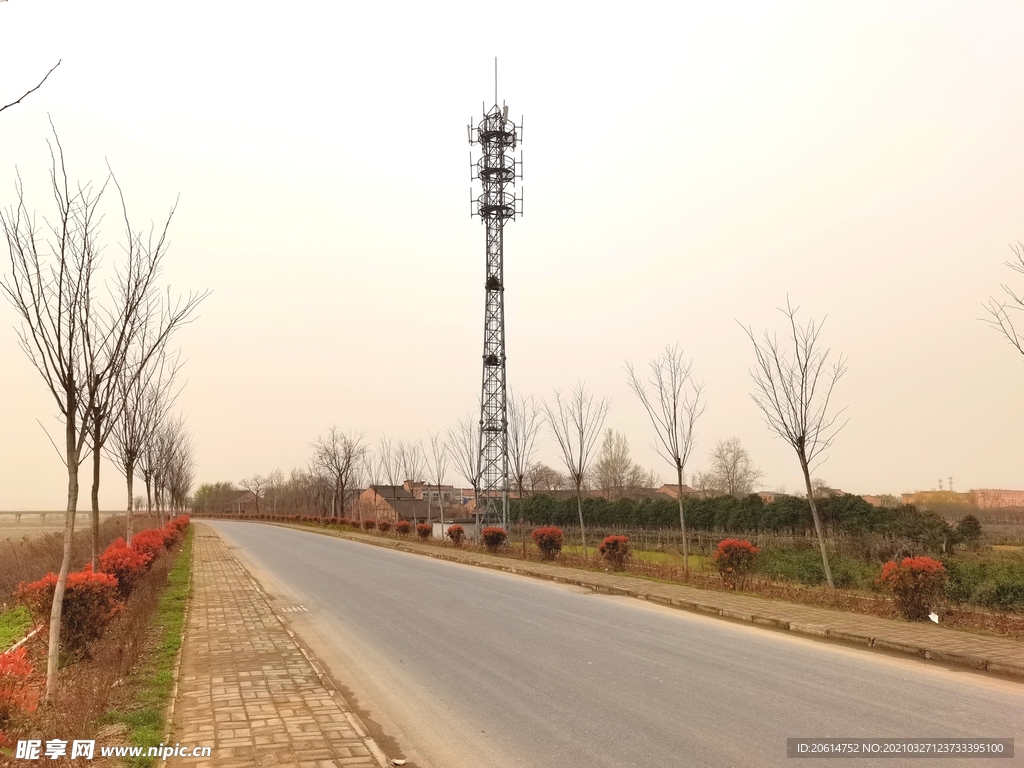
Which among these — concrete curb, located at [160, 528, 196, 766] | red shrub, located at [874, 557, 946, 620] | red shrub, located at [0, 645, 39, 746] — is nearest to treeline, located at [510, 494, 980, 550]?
concrete curb, located at [160, 528, 196, 766]

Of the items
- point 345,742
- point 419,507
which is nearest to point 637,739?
point 345,742

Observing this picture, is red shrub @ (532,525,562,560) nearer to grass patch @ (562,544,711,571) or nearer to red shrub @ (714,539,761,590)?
grass patch @ (562,544,711,571)

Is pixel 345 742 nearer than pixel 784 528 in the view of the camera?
Yes

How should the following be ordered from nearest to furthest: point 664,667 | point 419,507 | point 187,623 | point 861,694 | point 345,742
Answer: point 345,742, point 861,694, point 664,667, point 187,623, point 419,507

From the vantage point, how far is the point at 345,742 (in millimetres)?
5285

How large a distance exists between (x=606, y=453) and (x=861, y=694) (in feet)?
260

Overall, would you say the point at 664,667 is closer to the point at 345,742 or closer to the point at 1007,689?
the point at 1007,689

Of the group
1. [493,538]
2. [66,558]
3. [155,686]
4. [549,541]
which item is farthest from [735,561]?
[493,538]

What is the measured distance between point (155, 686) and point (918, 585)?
10355mm

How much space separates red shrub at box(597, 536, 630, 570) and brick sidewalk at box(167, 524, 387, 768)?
10.2 m

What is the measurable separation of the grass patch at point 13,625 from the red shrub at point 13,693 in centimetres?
728

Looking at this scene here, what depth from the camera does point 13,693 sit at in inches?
173

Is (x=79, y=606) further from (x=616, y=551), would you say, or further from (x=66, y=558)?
(x=616, y=551)

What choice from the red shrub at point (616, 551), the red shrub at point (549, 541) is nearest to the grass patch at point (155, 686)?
the red shrub at point (616, 551)
